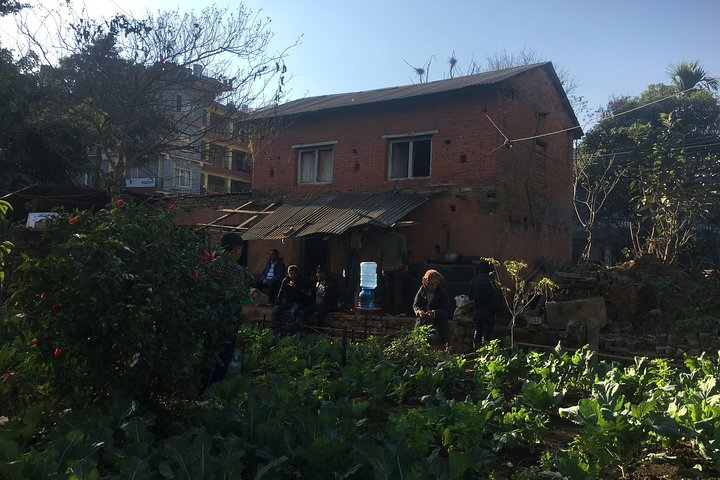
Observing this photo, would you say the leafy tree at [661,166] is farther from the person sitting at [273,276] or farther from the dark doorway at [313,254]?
the person sitting at [273,276]

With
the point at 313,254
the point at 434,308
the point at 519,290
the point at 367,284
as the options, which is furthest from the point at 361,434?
the point at 313,254

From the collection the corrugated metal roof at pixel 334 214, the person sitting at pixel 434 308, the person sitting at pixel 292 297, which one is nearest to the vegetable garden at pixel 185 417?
the person sitting at pixel 434 308

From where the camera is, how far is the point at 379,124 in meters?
15.6

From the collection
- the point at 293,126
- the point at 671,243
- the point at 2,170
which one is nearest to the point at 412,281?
the point at 293,126

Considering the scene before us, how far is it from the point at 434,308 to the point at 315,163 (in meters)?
8.57

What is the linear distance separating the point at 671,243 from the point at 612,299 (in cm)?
422

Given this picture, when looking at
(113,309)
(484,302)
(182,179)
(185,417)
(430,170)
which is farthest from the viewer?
(182,179)

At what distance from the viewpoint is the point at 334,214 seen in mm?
14180

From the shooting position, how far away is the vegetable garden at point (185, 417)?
3633mm

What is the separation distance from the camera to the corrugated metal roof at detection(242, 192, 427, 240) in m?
13.1

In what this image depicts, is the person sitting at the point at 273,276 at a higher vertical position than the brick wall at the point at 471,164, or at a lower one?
lower

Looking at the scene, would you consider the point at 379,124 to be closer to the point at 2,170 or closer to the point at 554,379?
the point at 554,379

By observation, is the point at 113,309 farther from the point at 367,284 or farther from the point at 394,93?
the point at 394,93

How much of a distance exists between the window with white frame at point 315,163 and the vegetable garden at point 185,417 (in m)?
12.0
